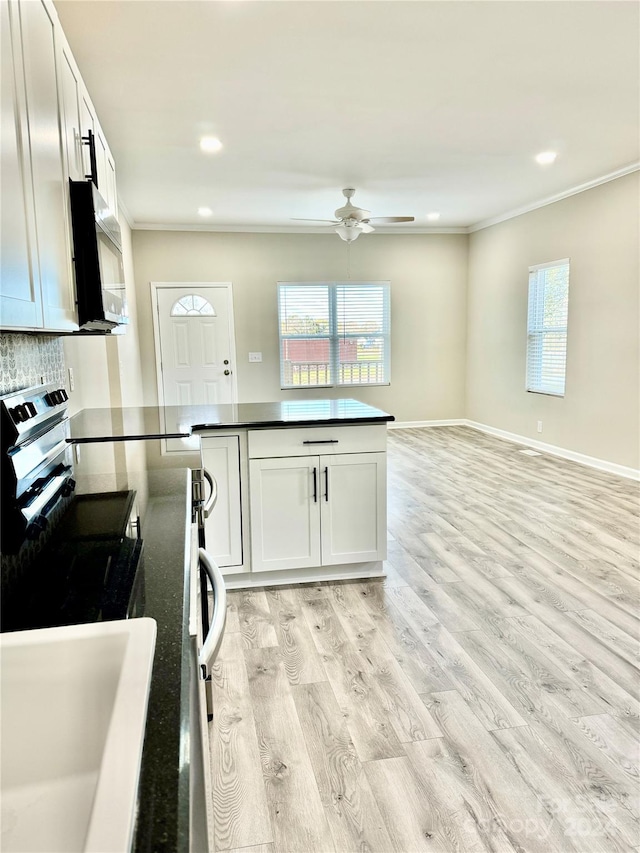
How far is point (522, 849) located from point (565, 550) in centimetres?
214

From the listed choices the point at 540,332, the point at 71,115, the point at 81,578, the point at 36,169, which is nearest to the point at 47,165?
the point at 36,169

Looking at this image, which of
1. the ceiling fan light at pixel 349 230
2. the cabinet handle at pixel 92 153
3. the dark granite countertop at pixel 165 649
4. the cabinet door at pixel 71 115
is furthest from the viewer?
the ceiling fan light at pixel 349 230

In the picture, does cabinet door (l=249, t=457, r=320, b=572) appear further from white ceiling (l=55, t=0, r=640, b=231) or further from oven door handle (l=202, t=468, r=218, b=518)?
white ceiling (l=55, t=0, r=640, b=231)

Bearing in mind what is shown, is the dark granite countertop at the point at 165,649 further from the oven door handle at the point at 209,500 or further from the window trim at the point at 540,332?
the window trim at the point at 540,332

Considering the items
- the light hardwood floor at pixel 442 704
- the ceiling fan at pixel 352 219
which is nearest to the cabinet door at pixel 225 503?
the light hardwood floor at pixel 442 704

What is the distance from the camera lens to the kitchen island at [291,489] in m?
2.65

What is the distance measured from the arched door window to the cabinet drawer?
14.9ft

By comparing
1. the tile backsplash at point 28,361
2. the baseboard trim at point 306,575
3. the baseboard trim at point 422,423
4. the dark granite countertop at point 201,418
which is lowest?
the baseboard trim at point 306,575

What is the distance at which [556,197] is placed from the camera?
18.2 feet

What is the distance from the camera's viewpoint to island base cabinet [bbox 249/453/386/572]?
271 centimetres

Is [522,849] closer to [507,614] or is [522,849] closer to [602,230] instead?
[507,614]

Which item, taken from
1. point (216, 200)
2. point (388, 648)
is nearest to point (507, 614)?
point (388, 648)

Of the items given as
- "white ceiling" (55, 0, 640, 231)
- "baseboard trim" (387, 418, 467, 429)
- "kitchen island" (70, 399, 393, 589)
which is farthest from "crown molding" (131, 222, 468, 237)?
"kitchen island" (70, 399, 393, 589)

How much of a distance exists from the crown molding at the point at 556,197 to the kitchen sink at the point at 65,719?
5389 mm
